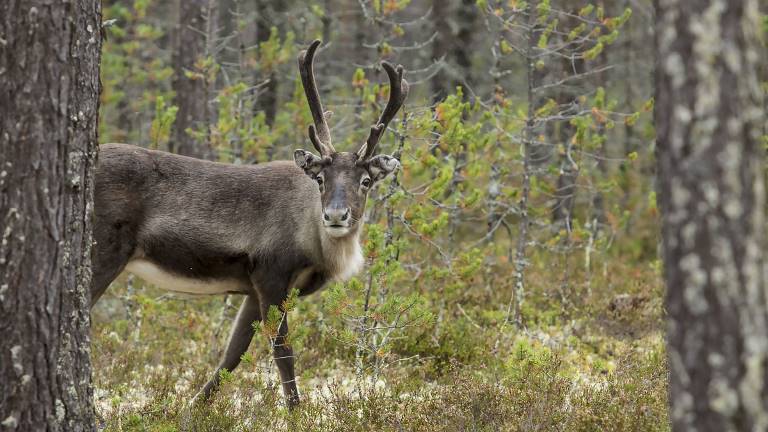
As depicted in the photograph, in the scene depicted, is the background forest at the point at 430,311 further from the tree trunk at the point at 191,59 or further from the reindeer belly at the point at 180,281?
the reindeer belly at the point at 180,281

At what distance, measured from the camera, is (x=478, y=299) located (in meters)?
10.1

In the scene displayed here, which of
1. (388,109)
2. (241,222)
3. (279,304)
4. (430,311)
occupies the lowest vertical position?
(430,311)

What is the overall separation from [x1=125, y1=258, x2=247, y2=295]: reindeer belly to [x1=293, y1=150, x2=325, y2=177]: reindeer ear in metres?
1.13

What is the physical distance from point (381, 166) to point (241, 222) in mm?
1259

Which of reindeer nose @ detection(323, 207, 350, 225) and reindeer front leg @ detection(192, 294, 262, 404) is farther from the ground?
reindeer nose @ detection(323, 207, 350, 225)

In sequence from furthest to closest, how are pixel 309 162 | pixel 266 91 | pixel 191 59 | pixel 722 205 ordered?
pixel 266 91 < pixel 191 59 < pixel 309 162 < pixel 722 205

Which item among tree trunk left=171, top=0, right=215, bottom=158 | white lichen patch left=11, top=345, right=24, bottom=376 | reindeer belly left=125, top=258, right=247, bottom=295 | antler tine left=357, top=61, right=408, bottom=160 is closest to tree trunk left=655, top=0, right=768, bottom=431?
white lichen patch left=11, top=345, right=24, bottom=376

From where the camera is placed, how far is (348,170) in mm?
6746

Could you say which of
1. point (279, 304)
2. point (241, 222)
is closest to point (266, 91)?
point (241, 222)

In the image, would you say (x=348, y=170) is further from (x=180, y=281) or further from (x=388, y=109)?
(x=180, y=281)

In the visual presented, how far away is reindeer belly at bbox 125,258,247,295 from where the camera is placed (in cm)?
688

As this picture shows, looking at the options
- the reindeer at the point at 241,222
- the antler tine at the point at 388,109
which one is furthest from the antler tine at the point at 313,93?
the antler tine at the point at 388,109

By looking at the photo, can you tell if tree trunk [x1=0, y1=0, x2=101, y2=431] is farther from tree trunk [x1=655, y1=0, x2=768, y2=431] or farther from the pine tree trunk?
the pine tree trunk

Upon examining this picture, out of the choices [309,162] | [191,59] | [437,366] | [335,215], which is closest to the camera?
[335,215]
